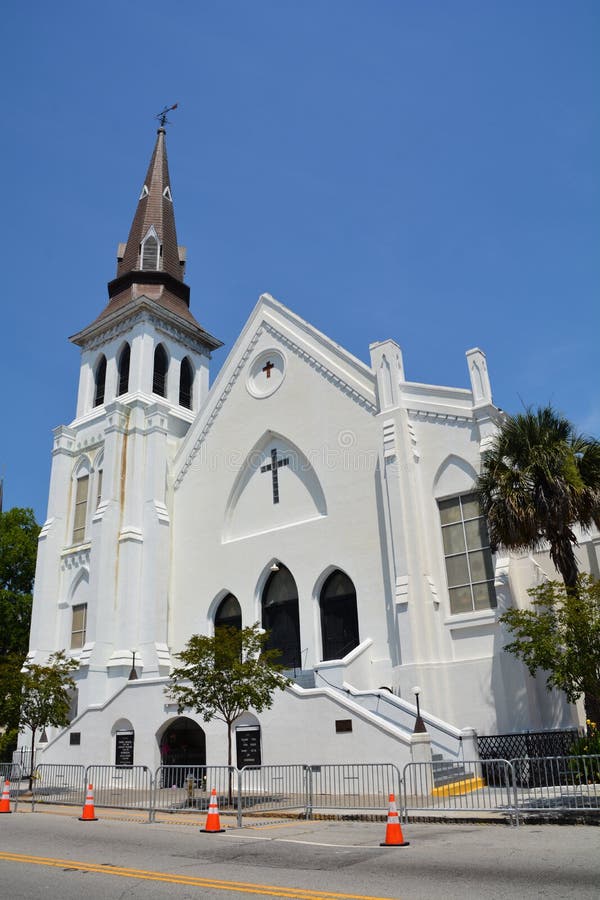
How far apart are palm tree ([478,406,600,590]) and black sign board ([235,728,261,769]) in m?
8.82

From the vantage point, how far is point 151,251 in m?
38.6

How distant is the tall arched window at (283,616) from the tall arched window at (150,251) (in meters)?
19.6

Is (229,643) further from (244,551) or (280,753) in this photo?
(244,551)

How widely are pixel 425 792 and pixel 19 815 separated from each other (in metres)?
9.13

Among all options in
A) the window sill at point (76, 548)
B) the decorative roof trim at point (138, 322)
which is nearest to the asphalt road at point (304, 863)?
the window sill at point (76, 548)

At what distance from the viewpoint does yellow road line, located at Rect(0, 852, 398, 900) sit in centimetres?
672

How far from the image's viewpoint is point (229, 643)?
699 inches

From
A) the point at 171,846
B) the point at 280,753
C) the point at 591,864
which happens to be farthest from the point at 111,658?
the point at 591,864

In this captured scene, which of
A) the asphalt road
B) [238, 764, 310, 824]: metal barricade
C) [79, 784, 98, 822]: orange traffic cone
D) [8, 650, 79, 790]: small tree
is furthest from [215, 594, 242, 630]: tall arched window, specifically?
the asphalt road

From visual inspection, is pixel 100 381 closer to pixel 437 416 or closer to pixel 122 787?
pixel 437 416

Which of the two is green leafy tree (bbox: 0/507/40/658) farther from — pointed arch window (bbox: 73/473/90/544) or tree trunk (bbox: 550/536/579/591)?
tree trunk (bbox: 550/536/579/591)

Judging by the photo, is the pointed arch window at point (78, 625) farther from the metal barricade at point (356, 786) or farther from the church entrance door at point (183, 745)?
the metal barricade at point (356, 786)

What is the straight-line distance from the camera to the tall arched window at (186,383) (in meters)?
36.3

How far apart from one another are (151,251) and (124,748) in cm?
2516
